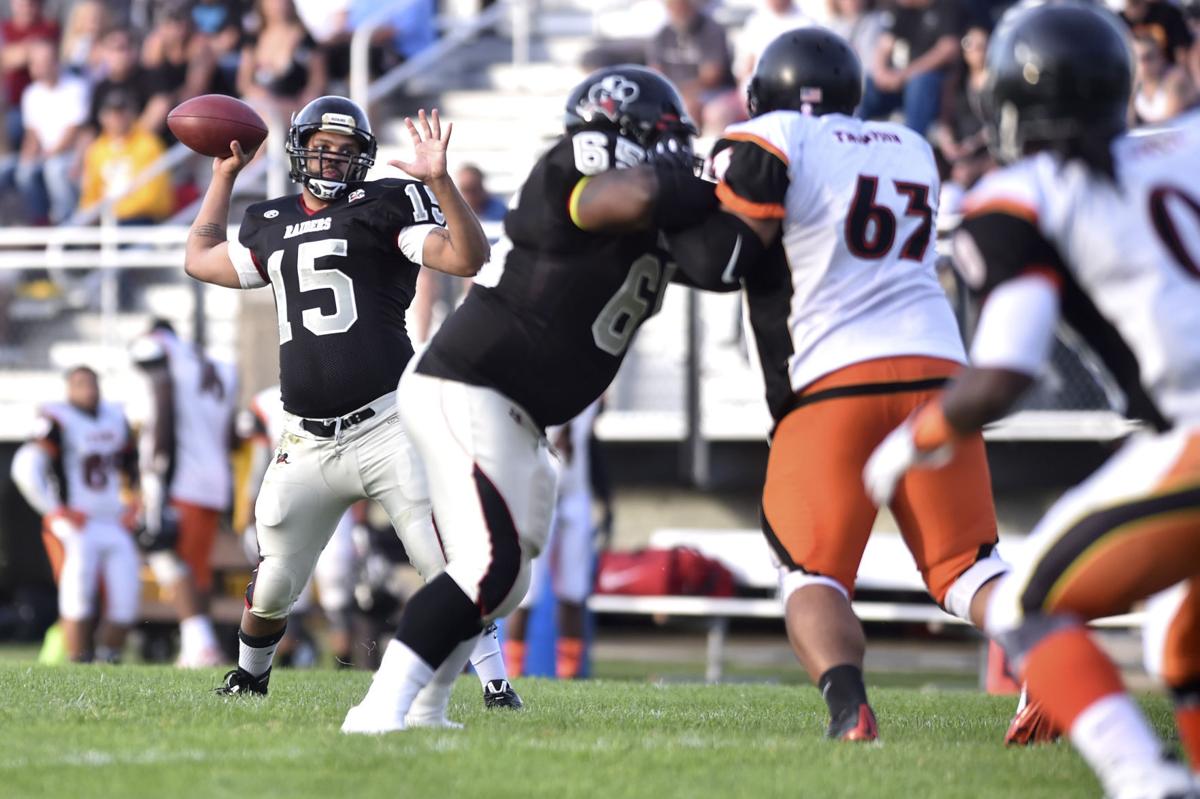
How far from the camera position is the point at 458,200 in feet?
18.1

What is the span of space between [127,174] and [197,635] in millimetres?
5234

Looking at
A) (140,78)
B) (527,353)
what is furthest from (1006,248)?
(140,78)

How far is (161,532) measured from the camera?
11320 millimetres

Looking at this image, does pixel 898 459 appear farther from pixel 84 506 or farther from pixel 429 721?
pixel 84 506

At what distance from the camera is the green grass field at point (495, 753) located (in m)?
4.18

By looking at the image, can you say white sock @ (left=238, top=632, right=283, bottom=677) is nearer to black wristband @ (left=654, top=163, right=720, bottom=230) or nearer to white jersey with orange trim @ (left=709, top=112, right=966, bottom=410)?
white jersey with orange trim @ (left=709, top=112, right=966, bottom=410)

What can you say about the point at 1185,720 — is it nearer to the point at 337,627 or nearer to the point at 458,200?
the point at 458,200

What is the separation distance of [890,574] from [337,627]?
339 cm

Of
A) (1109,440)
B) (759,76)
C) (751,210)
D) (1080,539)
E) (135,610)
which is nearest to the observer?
(1080,539)

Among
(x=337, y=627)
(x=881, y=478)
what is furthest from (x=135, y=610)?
(x=881, y=478)

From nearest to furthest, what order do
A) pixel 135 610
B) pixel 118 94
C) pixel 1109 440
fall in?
pixel 1109 440 < pixel 135 610 < pixel 118 94

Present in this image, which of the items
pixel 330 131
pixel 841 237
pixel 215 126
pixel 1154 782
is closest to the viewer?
pixel 1154 782

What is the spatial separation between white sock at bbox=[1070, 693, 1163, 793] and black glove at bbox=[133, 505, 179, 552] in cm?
845

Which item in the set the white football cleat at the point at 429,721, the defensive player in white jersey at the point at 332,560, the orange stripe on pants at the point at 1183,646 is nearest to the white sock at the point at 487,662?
the white football cleat at the point at 429,721
